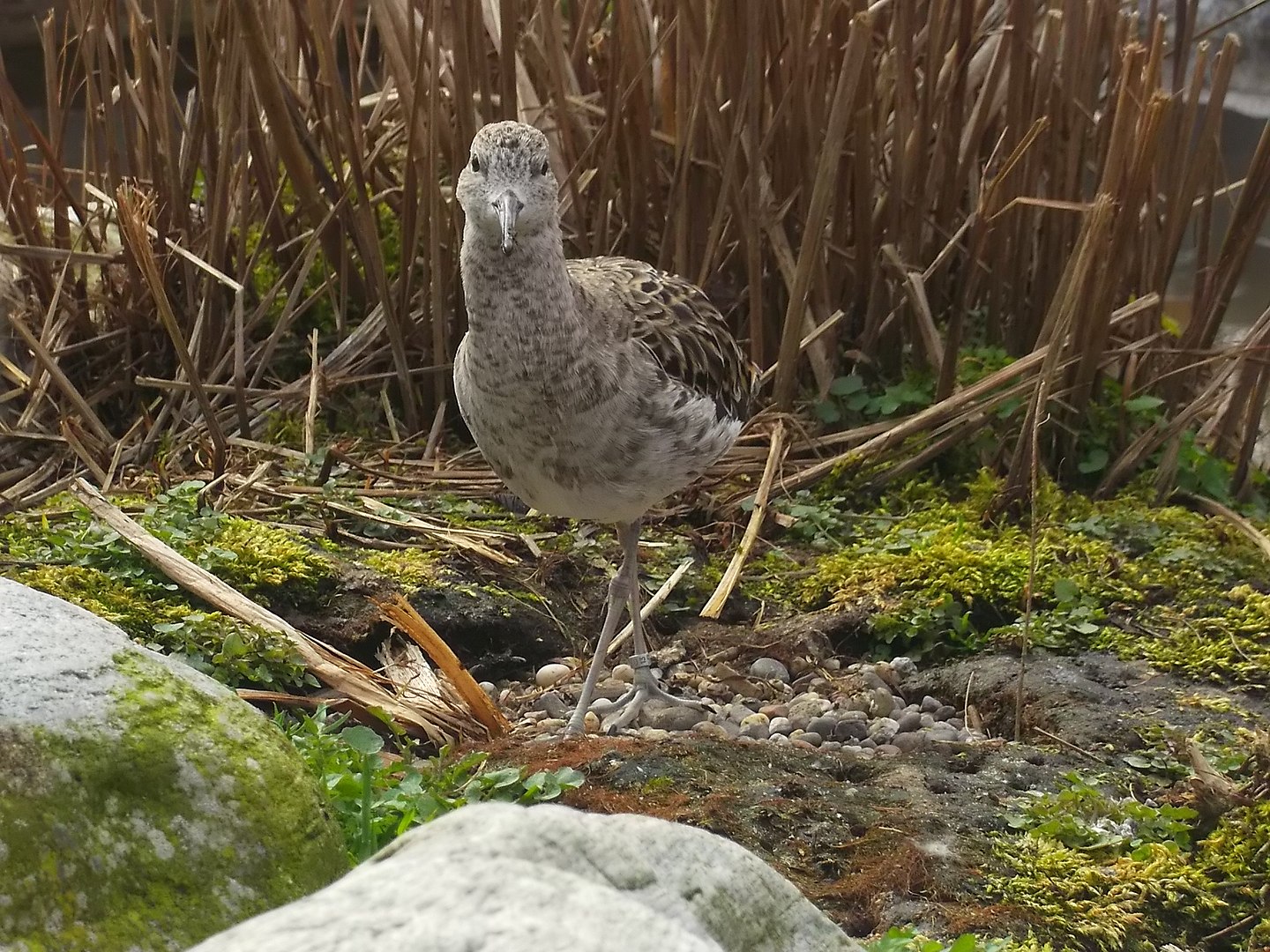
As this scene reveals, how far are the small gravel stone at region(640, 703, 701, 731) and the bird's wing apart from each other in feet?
2.93

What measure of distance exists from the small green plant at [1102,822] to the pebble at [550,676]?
5.16ft

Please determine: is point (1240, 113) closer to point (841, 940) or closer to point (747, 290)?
point (747, 290)

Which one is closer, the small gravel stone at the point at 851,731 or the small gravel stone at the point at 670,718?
the small gravel stone at the point at 851,731

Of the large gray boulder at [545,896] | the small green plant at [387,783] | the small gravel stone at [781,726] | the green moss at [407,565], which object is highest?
the large gray boulder at [545,896]

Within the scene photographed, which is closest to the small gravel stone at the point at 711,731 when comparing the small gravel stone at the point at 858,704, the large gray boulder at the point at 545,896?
the small gravel stone at the point at 858,704

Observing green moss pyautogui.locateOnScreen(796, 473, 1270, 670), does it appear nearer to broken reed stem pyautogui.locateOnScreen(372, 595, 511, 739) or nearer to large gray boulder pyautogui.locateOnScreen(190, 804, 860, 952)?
broken reed stem pyautogui.locateOnScreen(372, 595, 511, 739)

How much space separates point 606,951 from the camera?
4.81 feet

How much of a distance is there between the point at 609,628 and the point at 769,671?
0.60 m

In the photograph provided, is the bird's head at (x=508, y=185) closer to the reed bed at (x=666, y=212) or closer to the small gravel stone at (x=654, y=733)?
the small gravel stone at (x=654, y=733)

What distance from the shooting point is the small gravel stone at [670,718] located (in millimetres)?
4129

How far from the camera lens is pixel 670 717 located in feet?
13.6

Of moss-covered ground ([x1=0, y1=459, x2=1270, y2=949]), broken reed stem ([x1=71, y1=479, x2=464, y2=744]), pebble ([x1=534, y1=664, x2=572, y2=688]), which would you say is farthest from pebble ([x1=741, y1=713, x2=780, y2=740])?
broken reed stem ([x1=71, y1=479, x2=464, y2=744])

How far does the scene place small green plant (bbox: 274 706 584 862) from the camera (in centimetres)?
285

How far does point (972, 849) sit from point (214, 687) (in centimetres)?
163
